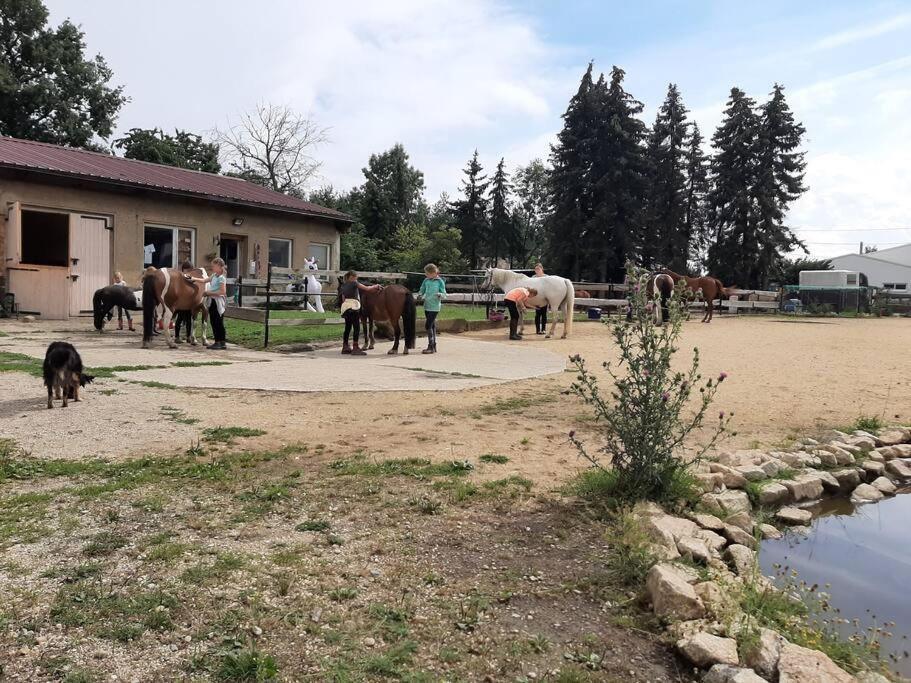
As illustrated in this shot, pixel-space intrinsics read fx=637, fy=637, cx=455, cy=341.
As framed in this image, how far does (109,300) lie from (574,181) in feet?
94.9

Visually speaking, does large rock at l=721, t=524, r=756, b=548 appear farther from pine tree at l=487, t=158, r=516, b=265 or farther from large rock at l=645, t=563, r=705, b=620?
pine tree at l=487, t=158, r=516, b=265

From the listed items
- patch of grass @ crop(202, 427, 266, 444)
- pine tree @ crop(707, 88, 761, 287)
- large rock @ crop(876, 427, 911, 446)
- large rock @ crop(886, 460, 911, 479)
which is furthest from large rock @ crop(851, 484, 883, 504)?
pine tree @ crop(707, 88, 761, 287)

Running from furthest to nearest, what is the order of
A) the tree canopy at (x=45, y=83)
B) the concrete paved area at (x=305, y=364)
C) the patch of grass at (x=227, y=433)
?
the tree canopy at (x=45, y=83) → the concrete paved area at (x=305, y=364) → the patch of grass at (x=227, y=433)

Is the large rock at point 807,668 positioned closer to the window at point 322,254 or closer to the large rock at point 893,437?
the large rock at point 893,437

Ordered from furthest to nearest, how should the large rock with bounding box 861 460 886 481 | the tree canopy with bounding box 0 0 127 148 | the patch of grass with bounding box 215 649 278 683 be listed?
1. the tree canopy with bounding box 0 0 127 148
2. the large rock with bounding box 861 460 886 481
3. the patch of grass with bounding box 215 649 278 683

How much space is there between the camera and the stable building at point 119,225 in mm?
15523

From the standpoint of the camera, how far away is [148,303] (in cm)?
1141

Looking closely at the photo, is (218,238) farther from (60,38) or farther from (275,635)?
(60,38)

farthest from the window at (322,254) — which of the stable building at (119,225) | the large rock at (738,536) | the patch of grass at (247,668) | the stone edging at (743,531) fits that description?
the patch of grass at (247,668)

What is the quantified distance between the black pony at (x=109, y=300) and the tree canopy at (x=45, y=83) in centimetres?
2327

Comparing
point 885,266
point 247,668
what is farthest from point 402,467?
point 885,266

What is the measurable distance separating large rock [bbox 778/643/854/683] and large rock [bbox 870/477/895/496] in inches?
130

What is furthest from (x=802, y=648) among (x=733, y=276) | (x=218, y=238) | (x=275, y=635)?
(x=733, y=276)

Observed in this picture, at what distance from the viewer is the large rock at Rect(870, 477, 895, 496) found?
5184mm
